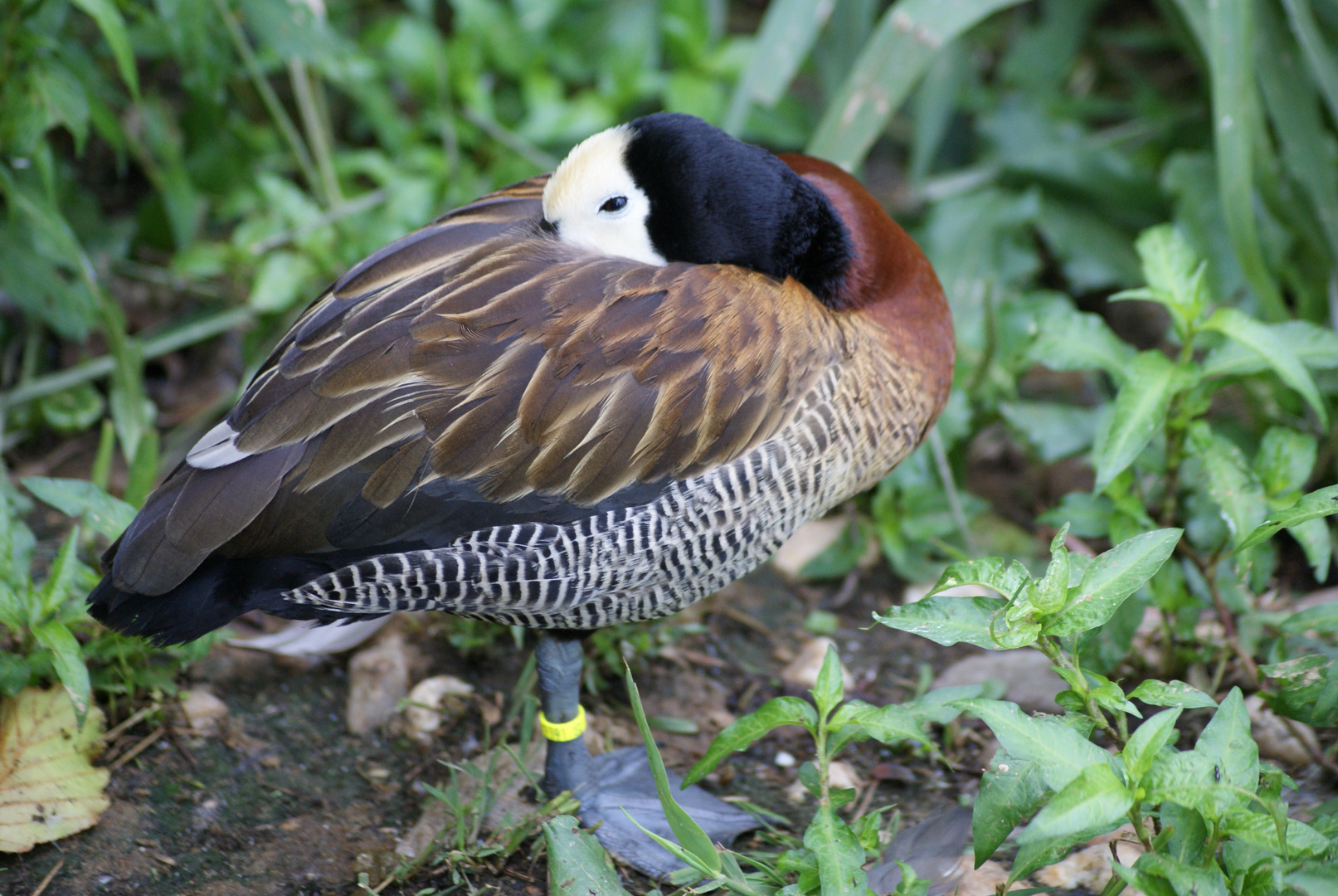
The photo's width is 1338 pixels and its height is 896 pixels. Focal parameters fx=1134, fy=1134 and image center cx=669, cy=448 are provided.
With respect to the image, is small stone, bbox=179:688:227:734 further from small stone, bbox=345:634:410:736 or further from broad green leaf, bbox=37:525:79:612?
broad green leaf, bbox=37:525:79:612

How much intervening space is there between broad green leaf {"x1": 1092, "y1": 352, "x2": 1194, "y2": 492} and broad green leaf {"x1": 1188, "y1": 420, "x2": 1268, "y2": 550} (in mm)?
111

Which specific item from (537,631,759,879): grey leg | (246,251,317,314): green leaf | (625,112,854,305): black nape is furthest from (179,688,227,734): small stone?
(625,112,854,305): black nape

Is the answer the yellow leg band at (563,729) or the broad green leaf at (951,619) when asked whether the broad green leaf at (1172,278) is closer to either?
the broad green leaf at (951,619)

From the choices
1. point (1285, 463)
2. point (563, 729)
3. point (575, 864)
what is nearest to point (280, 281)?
point (563, 729)

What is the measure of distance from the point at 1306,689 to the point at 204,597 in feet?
5.67

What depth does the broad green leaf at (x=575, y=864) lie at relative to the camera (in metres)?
1.71

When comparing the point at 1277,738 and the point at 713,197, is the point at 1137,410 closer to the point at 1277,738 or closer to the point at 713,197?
the point at 1277,738

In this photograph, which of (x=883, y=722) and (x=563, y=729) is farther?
(x=563, y=729)

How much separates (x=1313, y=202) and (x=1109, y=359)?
1093 millimetres

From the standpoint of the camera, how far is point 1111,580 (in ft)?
5.25

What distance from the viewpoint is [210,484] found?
5.90ft

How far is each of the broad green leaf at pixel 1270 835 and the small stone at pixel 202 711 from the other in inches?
66.9

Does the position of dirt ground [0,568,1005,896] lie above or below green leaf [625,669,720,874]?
below

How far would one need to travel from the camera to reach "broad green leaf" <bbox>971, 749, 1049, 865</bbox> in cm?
151
